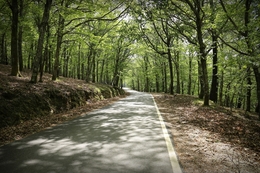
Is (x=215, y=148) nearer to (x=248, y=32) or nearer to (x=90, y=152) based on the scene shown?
(x=90, y=152)

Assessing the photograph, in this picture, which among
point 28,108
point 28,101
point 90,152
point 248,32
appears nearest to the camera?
point 90,152

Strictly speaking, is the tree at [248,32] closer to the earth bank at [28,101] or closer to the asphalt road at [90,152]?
the asphalt road at [90,152]

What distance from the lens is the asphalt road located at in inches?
150

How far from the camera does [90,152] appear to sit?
4.66 meters

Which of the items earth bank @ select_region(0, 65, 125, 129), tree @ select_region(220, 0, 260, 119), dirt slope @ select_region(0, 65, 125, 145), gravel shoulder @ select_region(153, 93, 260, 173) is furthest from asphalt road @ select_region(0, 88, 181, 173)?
tree @ select_region(220, 0, 260, 119)

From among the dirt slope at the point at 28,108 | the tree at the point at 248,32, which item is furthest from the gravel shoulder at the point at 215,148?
the dirt slope at the point at 28,108

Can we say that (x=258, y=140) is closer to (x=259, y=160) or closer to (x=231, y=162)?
(x=259, y=160)

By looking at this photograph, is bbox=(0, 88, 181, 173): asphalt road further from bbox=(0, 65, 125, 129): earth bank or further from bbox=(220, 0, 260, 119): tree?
bbox=(220, 0, 260, 119): tree

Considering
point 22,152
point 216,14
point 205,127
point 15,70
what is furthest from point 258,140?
point 15,70

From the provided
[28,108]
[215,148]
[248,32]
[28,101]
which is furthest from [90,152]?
[248,32]

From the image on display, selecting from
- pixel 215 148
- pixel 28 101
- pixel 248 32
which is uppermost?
pixel 248 32

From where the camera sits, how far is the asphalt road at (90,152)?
380 centimetres

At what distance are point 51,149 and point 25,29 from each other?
57.3 feet

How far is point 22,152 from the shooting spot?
183 inches
